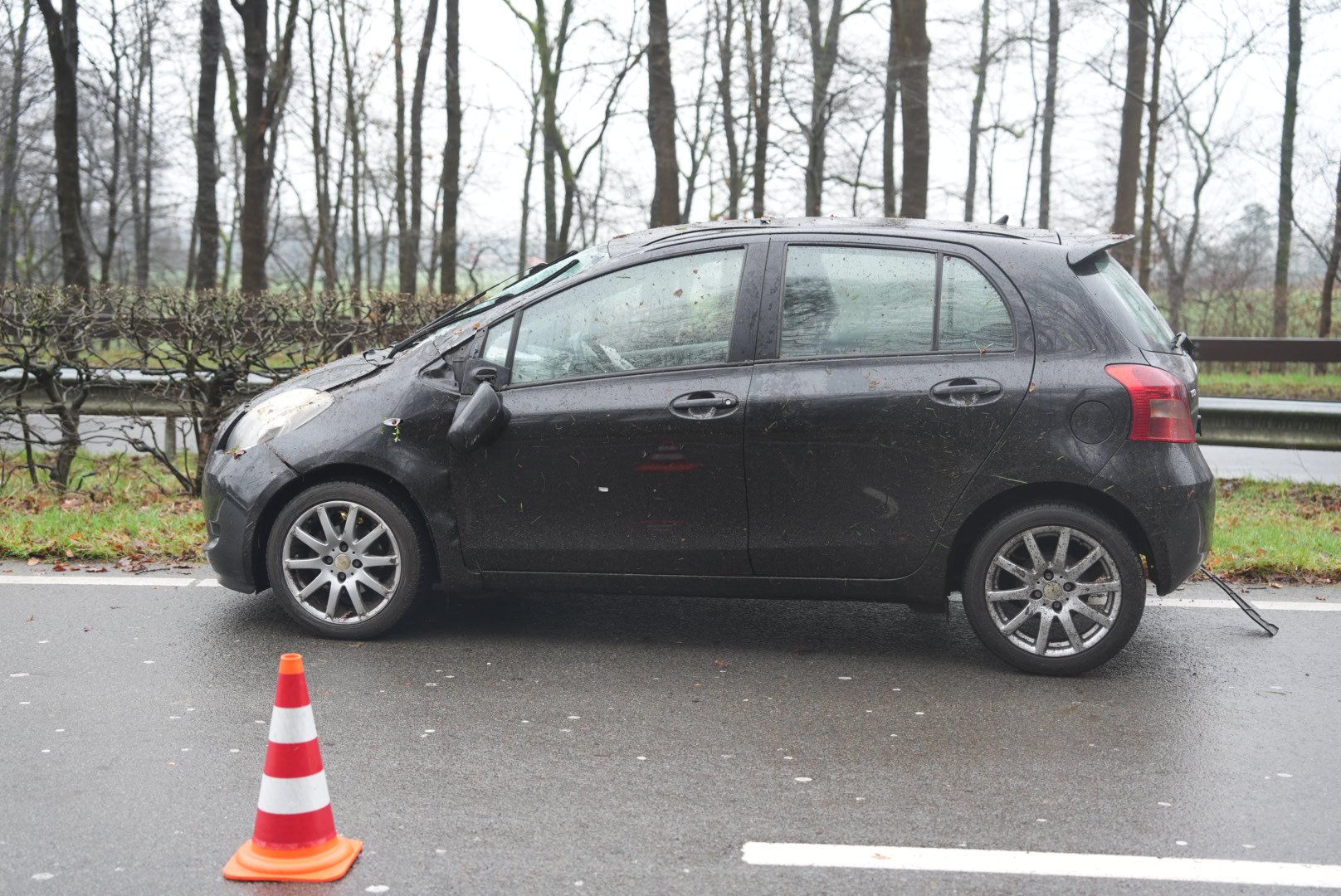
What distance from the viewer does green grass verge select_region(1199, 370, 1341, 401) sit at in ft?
58.7

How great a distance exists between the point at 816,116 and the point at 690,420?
20.3 m

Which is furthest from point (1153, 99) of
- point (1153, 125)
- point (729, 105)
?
point (729, 105)

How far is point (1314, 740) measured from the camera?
4.39 m

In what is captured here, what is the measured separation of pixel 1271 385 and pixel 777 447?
16177 millimetres

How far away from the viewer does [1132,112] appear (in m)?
21.3

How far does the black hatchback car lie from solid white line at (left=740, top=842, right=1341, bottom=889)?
1680 mm

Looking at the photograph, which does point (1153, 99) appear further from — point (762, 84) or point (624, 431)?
point (624, 431)

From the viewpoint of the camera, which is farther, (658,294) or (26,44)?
(26,44)

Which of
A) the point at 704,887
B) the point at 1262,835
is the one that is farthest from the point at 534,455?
the point at 1262,835

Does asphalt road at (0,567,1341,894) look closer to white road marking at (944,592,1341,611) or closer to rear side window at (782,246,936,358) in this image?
white road marking at (944,592,1341,611)

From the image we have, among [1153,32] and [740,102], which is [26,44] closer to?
[740,102]

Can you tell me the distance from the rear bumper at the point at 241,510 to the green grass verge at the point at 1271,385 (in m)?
15.1

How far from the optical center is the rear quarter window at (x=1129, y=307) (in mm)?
5090

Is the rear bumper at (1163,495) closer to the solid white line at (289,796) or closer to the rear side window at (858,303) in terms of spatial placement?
→ the rear side window at (858,303)
